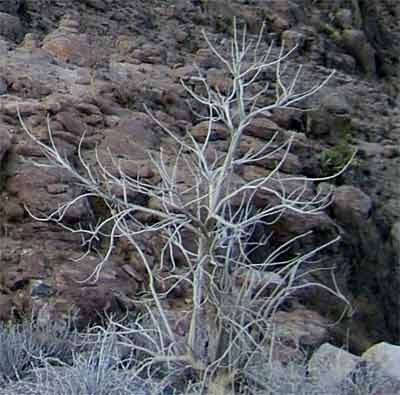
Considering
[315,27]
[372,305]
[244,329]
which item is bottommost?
[372,305]

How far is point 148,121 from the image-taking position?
9227mm

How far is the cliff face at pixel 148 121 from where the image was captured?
7.33 meters

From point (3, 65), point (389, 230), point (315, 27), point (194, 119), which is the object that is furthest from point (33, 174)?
point (315, 27)

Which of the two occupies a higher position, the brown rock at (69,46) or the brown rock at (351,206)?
the brown rock at (69,46)

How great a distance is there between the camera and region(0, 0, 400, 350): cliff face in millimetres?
7328

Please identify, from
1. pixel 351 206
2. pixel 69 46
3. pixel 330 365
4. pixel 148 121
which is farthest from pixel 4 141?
pixel 351 206

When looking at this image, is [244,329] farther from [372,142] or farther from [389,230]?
[372,142]

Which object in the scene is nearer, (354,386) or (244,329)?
(244,329)

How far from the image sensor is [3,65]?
905cm

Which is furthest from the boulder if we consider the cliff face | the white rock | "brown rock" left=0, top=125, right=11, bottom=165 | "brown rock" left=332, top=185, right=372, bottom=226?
the white rock

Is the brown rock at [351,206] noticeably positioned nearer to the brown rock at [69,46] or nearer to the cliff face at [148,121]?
the cliff face at [148,121]

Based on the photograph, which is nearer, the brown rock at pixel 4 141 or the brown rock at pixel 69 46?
the brown rock at pixel 4 141

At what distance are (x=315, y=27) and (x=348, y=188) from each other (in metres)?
4.15

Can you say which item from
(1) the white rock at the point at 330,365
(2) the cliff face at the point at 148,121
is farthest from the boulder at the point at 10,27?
(1) the white rock at the point at 330,365
